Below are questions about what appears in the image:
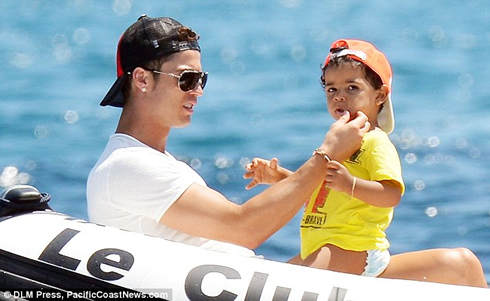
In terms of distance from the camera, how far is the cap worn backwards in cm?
338

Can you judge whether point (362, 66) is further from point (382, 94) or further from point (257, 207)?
point (257, 207)

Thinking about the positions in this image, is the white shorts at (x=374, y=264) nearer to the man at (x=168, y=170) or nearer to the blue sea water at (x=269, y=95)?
the man at (x=168, y=170)

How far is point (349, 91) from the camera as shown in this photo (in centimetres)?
338

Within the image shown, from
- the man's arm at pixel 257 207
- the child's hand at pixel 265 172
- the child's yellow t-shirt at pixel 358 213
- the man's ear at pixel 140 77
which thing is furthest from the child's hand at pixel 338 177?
the man's ear at pixel 140 77

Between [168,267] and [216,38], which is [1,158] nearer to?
[216,38]

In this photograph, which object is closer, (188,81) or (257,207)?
(257,207)

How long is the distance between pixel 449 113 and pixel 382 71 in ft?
28.4

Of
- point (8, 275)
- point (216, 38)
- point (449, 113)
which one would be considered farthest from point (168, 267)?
point (216, 38)

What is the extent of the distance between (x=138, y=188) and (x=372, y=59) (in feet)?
2.58

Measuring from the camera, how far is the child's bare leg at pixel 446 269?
10.9 ft

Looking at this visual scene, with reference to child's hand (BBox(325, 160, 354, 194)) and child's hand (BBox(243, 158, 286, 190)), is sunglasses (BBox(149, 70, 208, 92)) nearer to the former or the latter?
child's hand (BBox(243, 158, 286, 190))

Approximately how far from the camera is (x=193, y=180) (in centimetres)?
324

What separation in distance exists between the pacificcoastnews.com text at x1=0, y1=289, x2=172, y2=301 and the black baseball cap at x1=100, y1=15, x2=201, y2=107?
65 cm

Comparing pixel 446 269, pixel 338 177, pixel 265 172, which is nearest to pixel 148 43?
pixel 265 172
